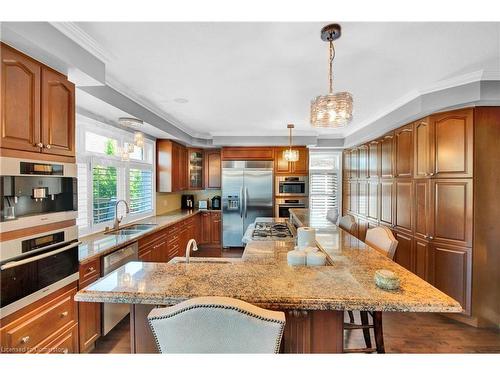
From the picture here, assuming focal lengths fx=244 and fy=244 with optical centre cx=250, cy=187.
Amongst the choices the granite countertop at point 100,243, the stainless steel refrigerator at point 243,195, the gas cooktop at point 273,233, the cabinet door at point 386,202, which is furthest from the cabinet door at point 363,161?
the granite countertop at point 100,243

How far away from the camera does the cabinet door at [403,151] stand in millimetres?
3049

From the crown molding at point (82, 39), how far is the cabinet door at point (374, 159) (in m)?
3.71

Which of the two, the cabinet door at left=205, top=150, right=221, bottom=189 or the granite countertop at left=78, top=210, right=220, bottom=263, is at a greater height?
→ the cabinet door at left=205, top=150, right=221, bottom=189

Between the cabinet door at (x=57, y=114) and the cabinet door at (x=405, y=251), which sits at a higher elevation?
the cabinet door at (x=57, y=114)

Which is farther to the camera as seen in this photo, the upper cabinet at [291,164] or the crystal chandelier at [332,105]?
the upper cabinet at [291,164]

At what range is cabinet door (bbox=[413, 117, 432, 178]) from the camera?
2.73m

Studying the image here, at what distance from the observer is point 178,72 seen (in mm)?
2240

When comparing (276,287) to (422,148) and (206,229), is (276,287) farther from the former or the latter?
(206,229)

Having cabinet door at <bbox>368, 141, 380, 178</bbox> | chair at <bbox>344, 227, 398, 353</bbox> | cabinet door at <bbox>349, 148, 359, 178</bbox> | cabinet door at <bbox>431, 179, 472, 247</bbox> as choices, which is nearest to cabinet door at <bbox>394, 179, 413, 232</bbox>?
cabinet door at <bbox>431, 179, 472, 247</bbox>

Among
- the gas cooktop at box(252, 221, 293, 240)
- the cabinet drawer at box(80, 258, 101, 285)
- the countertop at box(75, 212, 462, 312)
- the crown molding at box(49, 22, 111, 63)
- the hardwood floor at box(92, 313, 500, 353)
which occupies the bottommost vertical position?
the hardwood floor at box(92, 313, 500, 353)

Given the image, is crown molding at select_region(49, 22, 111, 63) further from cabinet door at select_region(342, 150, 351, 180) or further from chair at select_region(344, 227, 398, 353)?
cabinet door at select_region(342, 150, 351, 180)

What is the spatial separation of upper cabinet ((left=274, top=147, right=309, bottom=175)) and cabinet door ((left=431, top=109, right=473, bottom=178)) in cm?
287

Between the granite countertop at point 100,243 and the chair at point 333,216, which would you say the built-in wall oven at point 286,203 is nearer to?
the chair at point 333,216
